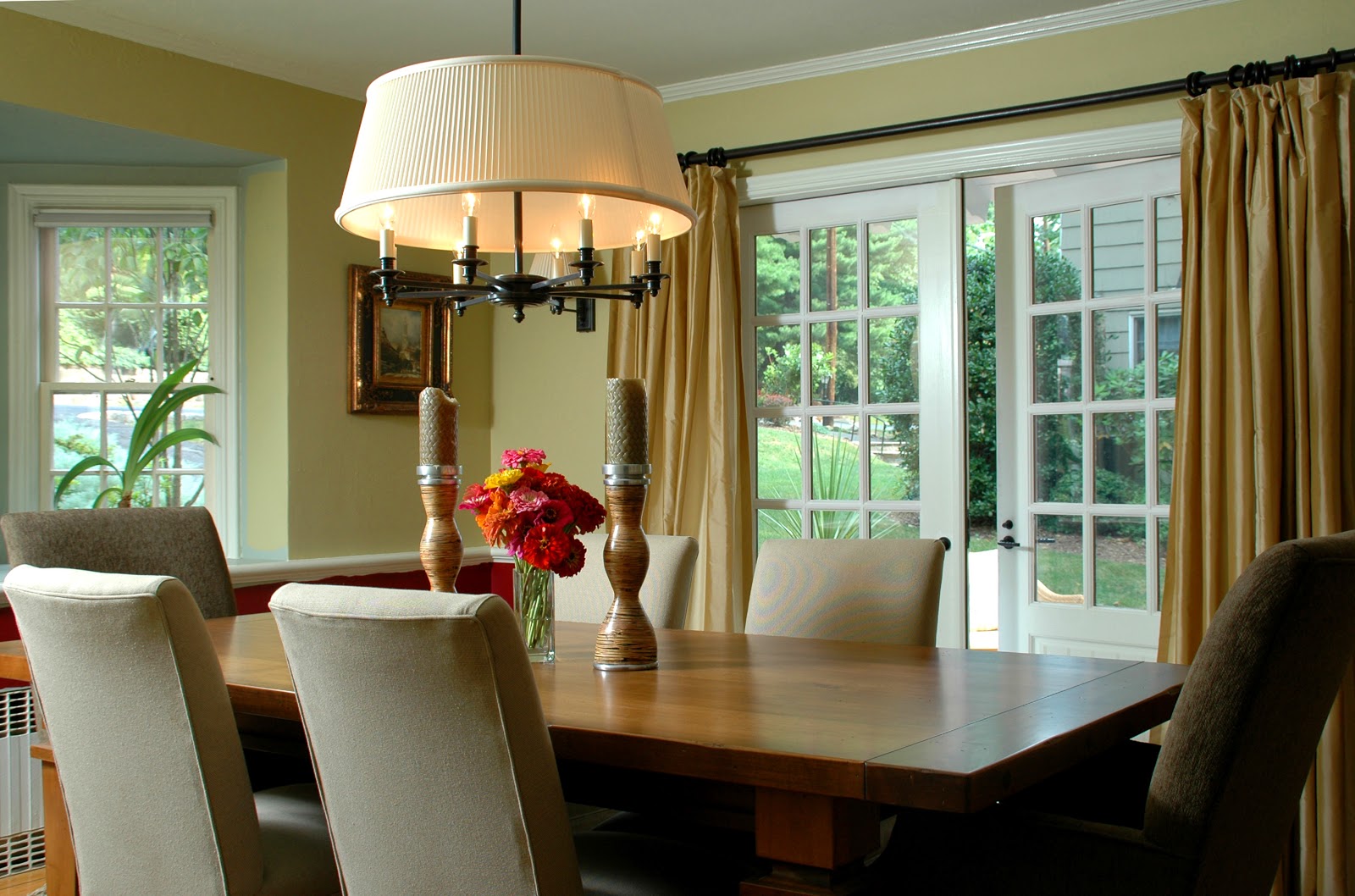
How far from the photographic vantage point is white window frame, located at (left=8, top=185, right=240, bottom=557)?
12.8 feet

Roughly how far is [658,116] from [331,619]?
3.63 feet

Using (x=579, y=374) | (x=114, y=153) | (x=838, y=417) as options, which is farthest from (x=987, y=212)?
(x=114, y=153)

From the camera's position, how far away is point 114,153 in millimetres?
3939

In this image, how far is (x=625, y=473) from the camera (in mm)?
2113

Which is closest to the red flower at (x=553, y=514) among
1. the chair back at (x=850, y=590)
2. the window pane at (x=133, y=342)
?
the chair back at (x=850, y=590)

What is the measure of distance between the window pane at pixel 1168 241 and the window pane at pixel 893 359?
771mm

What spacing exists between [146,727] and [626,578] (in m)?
0.79

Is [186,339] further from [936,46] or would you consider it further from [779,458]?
[936,46]

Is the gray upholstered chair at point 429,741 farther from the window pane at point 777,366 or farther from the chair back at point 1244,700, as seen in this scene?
the window pane at point 777,366

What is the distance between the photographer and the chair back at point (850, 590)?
2570 millimetres

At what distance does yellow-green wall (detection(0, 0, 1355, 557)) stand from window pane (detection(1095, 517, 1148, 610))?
1162 mm

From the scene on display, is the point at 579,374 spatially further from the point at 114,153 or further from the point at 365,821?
the point at 365,821

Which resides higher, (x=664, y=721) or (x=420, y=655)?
(x=420, y=655)

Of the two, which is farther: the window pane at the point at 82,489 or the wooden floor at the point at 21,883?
the window pane at the point at 82,489
